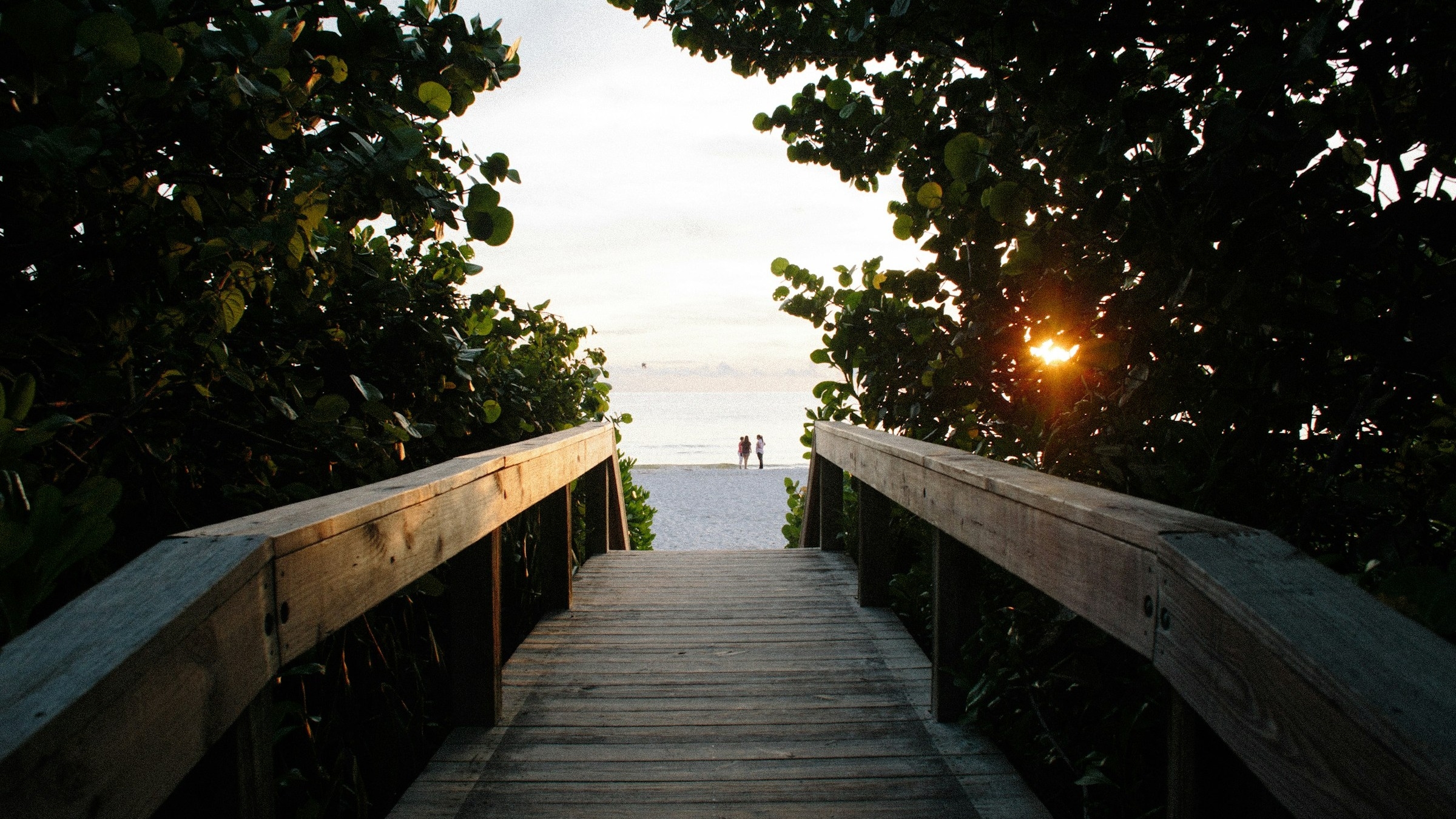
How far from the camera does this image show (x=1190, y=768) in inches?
Answer: 41.4

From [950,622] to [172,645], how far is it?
1888 mm

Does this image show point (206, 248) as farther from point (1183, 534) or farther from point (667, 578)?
point (667, 578)

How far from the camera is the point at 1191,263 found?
1.38 metres

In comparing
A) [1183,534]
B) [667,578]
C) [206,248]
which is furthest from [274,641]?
[667,578]

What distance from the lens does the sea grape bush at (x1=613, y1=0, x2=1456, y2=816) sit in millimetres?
1139

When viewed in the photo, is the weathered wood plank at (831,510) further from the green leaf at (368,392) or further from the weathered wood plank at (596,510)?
the green leaf at (368,392)

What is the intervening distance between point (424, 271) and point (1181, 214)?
261 centimetres

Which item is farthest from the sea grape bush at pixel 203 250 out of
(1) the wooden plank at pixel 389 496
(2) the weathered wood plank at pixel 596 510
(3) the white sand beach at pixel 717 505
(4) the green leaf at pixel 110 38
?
(3) the white sand beach at pixel 717 505

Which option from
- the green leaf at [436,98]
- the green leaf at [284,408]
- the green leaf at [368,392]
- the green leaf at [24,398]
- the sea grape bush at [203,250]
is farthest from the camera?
the green leaf at [368,392]

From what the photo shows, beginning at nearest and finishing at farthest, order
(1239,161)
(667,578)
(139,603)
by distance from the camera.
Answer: (139,603), (1239,161), (667,578)

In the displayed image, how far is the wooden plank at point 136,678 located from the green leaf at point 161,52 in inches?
27.3

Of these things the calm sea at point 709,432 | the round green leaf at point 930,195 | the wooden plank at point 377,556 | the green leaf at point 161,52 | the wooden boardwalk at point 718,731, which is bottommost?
the calm sea at point 709,432

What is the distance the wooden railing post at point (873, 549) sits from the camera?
338 cm

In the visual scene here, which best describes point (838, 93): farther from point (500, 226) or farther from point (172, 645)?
point (172, 645)
